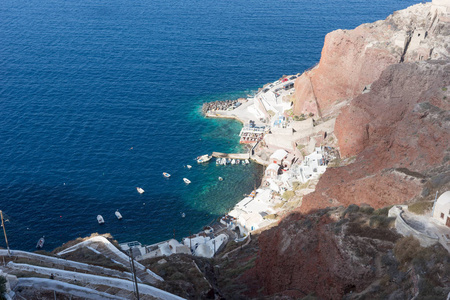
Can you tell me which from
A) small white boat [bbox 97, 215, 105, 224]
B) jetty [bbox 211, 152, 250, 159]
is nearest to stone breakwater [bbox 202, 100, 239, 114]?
jetty [bbox 211, 152, 250, 159]

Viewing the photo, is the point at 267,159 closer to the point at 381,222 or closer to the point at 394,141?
the point at 394,141

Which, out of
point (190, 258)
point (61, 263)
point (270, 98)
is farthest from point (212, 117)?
point (61, 263)

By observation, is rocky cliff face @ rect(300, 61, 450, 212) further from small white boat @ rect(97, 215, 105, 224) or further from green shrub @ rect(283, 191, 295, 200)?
small white boat @ rect(97, 215, 105, 224)

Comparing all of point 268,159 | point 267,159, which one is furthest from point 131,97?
point 268,159

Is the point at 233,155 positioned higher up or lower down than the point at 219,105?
lower down

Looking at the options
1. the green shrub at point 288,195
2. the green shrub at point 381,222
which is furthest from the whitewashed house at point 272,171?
the green shrub at point 381,222

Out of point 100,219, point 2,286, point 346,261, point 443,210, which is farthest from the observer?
point 100,219

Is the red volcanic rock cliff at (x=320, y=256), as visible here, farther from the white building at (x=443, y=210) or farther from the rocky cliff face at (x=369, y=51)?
the rocky cliff face at (x=369, y=51)
